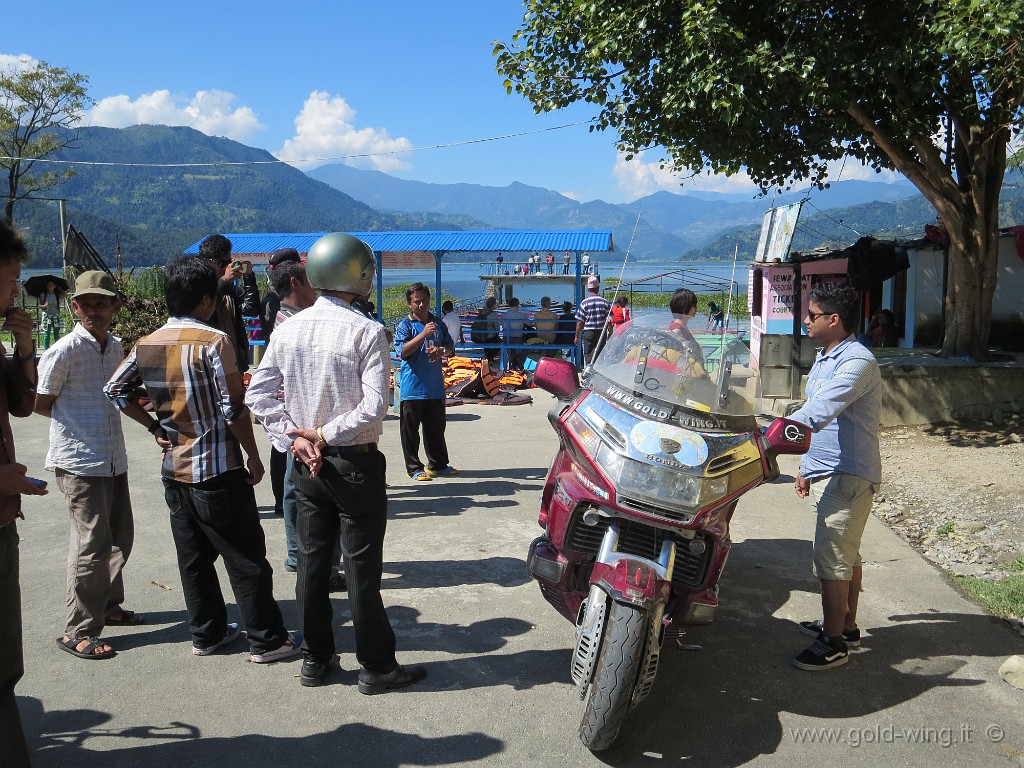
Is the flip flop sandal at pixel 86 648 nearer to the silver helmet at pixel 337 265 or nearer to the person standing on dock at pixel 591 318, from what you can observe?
the silver helmet at pixel 337 265

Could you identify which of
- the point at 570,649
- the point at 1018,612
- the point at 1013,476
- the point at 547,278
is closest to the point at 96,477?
the point at 570,649

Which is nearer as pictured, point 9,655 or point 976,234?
point 9,655

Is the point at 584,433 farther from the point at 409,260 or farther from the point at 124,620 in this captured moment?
the point at 409,260

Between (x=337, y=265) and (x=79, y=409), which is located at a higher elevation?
(x=337, y=265)

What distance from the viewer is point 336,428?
130 inches

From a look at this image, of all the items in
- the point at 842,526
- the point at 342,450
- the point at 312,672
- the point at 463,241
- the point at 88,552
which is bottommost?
the point at 312,672

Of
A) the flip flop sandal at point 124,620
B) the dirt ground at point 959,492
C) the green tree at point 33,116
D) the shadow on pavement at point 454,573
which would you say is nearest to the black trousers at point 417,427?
the shadow on pavement at point 454,573

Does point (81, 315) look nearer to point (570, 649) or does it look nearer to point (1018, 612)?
point (570, 649)

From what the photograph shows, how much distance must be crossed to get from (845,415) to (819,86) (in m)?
5.69

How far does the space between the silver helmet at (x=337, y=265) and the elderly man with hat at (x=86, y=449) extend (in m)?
1.21

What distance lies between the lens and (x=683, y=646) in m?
3.99

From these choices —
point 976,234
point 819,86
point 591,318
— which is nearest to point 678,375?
point 819,86

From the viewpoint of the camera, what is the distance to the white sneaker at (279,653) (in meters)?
3.79

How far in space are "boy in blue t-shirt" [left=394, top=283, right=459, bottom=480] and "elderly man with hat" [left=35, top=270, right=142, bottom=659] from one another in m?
3.25
